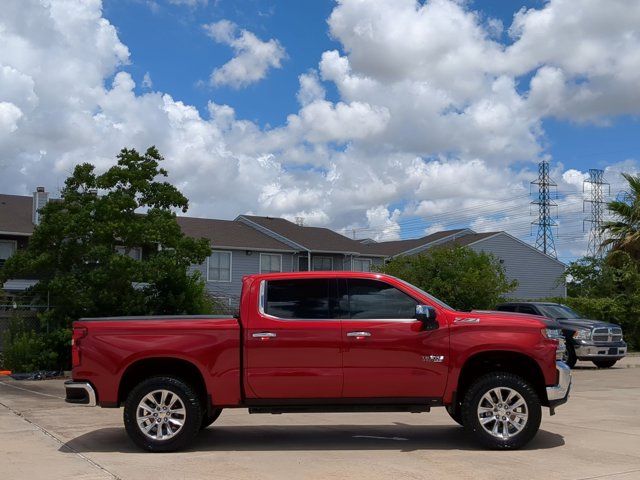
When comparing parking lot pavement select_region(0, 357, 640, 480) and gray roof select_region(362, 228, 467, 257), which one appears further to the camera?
gray roof select_region(362, 228, 467, 257)

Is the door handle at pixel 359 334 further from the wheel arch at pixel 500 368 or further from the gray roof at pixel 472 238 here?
the gray roof at pixel 472 238

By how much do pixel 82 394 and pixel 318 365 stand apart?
267 cm

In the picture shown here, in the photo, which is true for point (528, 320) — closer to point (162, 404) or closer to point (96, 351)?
point (162, 404)

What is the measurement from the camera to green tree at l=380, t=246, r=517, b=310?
24531mm

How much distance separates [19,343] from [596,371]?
1512 centimetres

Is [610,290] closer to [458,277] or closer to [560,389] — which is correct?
[458,277]

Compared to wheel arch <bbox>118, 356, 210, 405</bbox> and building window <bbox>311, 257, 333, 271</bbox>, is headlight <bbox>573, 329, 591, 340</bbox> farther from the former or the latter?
building window <bbox>311, 257, 333, 271</bbox>

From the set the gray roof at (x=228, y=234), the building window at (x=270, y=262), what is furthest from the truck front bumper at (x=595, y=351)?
the building window at (x=270, y=262)

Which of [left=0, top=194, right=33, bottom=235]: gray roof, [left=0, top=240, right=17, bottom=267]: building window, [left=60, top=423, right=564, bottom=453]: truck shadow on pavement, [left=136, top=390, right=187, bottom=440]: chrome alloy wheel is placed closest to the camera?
[left=136, top=390, right=187, bottom=440]: chrome alloy wheel

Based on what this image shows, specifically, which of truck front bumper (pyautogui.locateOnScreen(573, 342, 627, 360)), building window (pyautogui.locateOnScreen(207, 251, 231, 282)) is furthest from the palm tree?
building window (pyautogui.locateOnScreen(207, 251, 231, 282))

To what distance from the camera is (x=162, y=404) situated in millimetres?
8352

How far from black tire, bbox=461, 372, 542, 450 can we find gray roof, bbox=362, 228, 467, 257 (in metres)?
40.1

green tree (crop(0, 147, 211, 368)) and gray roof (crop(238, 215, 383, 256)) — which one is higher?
gray roof (crop(238, 215, 383, 256))

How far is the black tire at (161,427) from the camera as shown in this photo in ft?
27.2
